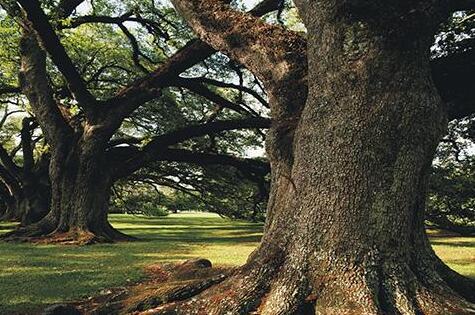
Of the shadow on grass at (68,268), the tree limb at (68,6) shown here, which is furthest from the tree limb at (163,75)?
the shadow on grass at (68,268)

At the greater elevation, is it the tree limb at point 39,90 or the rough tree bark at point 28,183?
the tree limb at point 39,90

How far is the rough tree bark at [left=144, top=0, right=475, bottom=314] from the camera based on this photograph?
439cm

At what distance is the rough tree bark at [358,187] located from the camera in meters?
4.39

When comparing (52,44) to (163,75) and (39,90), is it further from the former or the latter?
(163,75)

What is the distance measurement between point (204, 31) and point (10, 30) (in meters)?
18.0

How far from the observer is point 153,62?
2380 centimetres

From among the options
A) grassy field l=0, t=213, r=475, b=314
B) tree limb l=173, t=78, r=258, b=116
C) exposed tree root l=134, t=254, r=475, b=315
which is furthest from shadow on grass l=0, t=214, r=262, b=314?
tree limb l=173, t=78, r=258, b=116

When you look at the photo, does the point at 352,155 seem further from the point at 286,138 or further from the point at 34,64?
the point at 34,64

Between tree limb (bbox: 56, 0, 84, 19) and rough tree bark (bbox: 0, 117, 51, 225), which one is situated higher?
tree limb (bbox: 56, 0, 84, 19)

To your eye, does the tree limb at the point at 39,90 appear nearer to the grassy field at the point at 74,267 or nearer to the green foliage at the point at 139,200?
the grassy field at the point at 74,267

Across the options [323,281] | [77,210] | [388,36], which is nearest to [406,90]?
[388,36]

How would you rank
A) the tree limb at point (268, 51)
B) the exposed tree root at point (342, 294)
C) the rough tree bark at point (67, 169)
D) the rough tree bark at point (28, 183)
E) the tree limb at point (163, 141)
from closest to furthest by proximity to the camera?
the exposed tree root at point (342, 294) < the tree limb at point (268, 51) < the rough tree bark at point (67, 169) < the tree limb at point (163, 141) < the rough tree bark at point (28, 183)

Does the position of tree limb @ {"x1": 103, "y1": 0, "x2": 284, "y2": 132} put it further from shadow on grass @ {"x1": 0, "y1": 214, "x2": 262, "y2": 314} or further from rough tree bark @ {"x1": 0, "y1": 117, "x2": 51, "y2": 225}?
rough tree bark @ {"x1": 0, "y1": 117, "x2": 51, "y2": 225}

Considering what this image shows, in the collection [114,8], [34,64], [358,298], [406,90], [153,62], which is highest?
[114,8]
